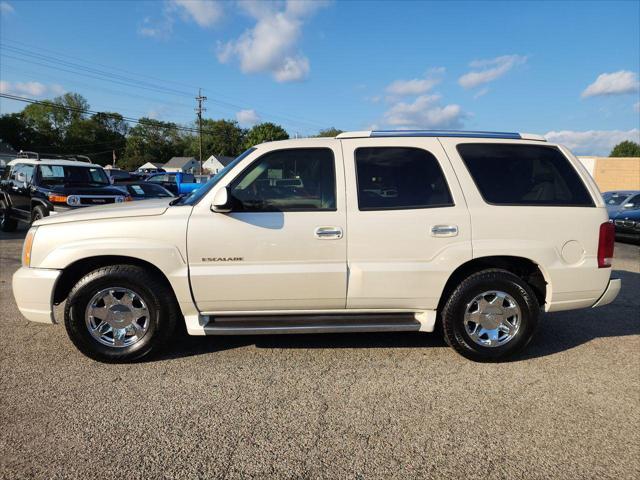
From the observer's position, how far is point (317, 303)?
3.55 m

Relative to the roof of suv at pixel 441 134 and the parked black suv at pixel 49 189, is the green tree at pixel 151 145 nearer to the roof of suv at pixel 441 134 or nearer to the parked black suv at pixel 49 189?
the parked black suv at pixel 49 189

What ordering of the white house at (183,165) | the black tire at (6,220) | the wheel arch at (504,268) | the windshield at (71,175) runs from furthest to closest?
the white house at (183,165), the black tire at (6,220), the windshield at (71,175), the wheel arch at (504,268)

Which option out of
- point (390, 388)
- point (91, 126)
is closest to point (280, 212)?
point (390, 388)

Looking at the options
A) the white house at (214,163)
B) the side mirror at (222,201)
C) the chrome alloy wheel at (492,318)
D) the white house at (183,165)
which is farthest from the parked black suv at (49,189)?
the white house at (183,165)

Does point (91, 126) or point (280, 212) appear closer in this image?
point (280, 212)

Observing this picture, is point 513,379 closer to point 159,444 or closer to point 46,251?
point 159,444

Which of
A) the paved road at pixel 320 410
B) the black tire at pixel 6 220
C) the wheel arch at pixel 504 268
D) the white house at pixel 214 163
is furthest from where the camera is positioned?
the white house at pixel 214 163

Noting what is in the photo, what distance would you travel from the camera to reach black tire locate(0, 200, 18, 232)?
1082cm

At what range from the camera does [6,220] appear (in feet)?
36.4

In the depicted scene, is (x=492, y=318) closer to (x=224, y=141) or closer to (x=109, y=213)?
(x=109, y=213)

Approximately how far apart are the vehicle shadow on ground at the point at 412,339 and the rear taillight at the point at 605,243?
70 cm

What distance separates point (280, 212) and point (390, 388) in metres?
1.60

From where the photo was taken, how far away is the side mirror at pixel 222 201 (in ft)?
10.7

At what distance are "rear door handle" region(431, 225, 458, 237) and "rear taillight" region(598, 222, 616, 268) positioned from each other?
1.27 m
